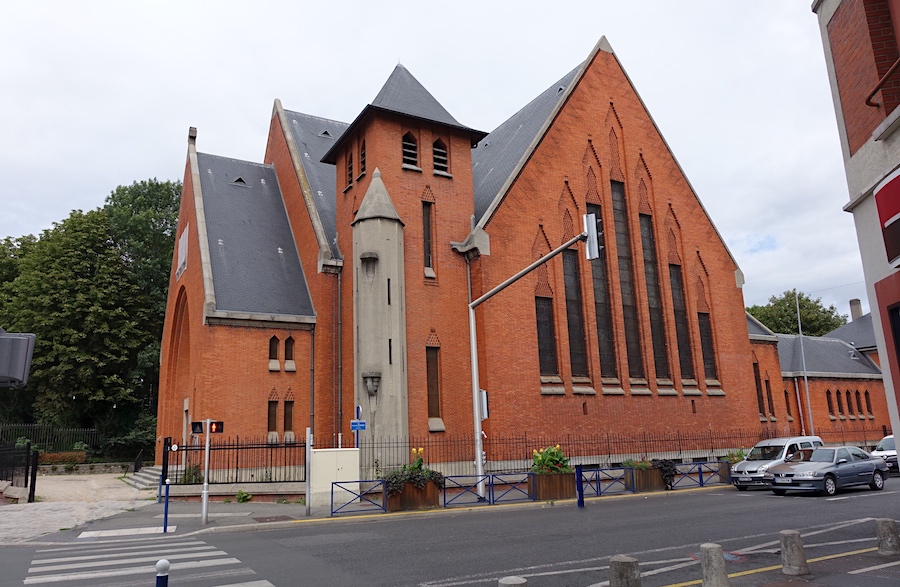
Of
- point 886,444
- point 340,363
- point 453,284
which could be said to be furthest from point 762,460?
point 340,363

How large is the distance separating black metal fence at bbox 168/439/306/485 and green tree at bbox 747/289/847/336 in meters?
51.5

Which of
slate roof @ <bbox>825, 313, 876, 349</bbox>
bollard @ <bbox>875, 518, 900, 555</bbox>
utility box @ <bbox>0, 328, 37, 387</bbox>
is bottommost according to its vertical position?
bollard @ <bbox>875, 518, 900, 555</bbox>

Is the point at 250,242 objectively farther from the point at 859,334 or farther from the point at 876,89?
the point at 859,334

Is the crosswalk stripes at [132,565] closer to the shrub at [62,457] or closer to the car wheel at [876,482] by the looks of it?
the car wheel at [876,482]

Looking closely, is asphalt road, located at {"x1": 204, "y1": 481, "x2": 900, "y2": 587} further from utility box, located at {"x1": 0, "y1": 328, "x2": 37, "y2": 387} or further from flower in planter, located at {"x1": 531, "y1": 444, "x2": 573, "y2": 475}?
utility box, located at {"x1": 0, "y1": 328, "x2": 37, "y2": 387}

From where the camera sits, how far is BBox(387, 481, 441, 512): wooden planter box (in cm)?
1670

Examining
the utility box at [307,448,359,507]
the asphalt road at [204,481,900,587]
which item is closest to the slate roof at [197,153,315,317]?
the utility box at [307,448,359,507]

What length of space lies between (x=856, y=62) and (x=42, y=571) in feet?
44.7

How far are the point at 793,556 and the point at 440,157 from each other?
67.4 feet

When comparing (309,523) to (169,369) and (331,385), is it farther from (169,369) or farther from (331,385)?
(169,369)

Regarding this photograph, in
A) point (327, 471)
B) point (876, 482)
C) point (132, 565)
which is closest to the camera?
point (132, 565)

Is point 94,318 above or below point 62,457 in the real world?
above

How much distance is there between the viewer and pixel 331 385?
25.3 metres

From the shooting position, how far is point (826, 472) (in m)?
18.8
